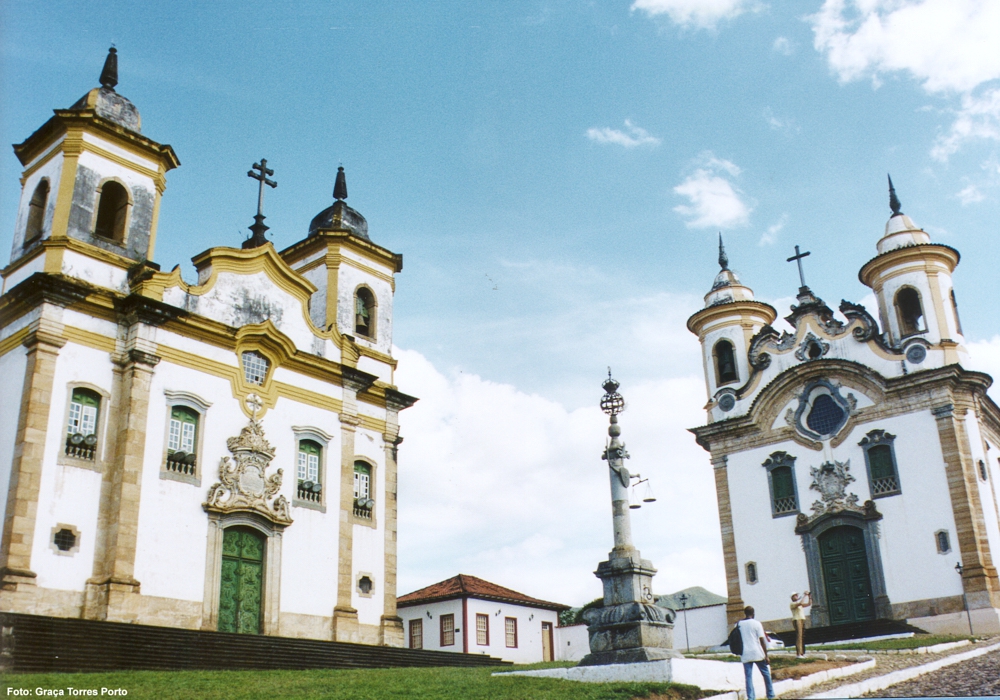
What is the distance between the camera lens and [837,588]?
28750mm

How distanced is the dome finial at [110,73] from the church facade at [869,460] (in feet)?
69.9

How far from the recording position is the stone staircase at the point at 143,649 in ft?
48.9

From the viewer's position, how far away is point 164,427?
19969 mm

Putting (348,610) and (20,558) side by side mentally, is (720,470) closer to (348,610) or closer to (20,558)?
(348,610)

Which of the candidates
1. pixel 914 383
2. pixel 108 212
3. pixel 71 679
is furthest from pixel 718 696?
pixel 914 383

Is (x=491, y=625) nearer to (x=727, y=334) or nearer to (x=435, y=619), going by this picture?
(x=435, y=619)

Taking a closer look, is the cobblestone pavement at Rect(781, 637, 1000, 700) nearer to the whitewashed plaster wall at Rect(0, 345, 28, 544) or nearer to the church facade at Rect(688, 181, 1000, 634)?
the church facade at Rect(688, 181, 1000, 634)

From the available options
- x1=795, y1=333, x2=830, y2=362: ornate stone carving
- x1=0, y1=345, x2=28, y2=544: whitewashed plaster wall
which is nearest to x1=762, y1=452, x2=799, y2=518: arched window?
x1=795, y1=333, x2=830, y2=362: ornate stone carving

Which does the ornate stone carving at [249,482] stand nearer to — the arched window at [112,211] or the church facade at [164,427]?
the church facade at [164,427]

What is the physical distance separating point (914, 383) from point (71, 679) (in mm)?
24292

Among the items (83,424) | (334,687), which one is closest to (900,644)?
(334,687)

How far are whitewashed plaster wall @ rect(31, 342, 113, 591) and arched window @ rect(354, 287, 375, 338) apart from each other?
8.54 metres

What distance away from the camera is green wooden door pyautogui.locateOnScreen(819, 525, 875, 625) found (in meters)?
28.2

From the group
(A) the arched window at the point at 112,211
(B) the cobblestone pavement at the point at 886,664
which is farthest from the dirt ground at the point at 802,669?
(A) the arched window at the point at 112,211
